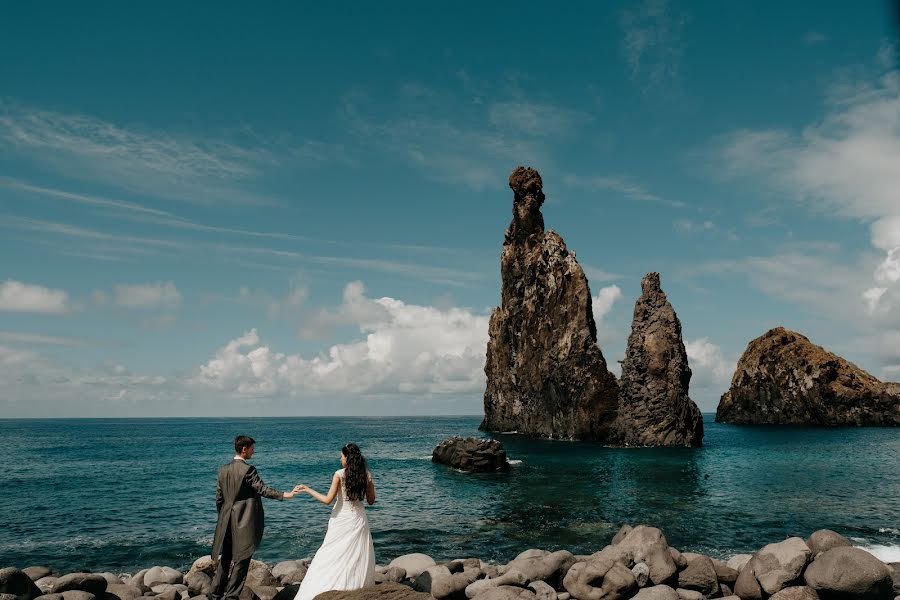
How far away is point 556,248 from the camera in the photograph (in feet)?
311

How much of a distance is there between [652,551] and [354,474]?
8.55 metres

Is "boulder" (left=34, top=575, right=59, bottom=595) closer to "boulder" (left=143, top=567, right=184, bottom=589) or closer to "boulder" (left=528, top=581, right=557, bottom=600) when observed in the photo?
"boulder" (left=143, top=567, right=184, bottom=589)

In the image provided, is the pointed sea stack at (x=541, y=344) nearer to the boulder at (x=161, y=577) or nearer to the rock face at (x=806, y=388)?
the boulder at (x=161, y=577)

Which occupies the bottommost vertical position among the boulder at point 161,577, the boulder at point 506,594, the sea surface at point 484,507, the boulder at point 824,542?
the sea surface at point 484,507

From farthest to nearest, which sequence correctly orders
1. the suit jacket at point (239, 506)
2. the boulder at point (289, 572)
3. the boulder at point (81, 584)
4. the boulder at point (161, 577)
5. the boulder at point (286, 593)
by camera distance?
the boulder at point (161, 577) → the boulder at point (289, 572) → the boulder at point (81, 584) → the boulder at point (286, 593) → the suit jacket at point (239, 506)

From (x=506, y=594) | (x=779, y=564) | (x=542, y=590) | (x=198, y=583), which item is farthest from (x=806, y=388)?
(x=198, y=583)

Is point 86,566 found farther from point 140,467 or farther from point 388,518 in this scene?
point 140,467

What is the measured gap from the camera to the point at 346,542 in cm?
1025

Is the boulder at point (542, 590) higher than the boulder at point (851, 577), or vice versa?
the boulder at point (851, 577)

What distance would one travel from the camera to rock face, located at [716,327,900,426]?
132625mm

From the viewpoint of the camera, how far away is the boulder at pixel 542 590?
12.8m

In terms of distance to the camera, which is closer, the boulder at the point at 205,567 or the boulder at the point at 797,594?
the boulder at the point at 797,594

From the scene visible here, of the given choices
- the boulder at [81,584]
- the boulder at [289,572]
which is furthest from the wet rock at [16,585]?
the boulder at [289,572]

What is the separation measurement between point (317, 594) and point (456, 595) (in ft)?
14.9
